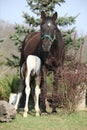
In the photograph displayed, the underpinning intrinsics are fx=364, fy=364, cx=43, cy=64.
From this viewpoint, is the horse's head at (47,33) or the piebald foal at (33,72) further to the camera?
the piebald foal at (33,72)

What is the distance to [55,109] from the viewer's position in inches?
429

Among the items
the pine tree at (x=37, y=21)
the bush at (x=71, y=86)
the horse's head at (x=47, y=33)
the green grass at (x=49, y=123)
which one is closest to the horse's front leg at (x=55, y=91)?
the bush at (x=71, y=86)

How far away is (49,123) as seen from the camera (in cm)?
891

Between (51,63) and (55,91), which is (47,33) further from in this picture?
(55,91)

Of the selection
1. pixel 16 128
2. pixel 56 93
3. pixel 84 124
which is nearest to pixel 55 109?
pixel 56 93

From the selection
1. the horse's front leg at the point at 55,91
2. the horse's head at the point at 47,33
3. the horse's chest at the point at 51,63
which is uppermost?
the horse's head at the point at 47,33

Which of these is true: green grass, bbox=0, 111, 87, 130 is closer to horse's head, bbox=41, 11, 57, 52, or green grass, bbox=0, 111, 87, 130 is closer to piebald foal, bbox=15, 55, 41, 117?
piebald foal, bbox=15, 55, 41, 117

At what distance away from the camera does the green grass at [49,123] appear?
834cm

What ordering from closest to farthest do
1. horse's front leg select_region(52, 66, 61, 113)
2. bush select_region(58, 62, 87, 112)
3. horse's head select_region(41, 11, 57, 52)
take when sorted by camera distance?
1. horse's head select_region(41, 11, 57, 52)
2. bush select_region(58, 62, 87, 112)
3. horse's front leg select_region(52, 66, 61, 113)

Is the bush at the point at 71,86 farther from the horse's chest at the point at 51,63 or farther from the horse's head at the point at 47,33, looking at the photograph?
the horse's head at the point at 47,33

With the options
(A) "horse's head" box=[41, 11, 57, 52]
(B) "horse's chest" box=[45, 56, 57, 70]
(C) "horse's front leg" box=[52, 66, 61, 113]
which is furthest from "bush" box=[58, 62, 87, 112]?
(A) "horse's head" box=[41, 11, 57, 52]

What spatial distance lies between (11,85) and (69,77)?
386 cm

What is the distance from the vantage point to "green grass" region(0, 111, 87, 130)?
27.4 ft

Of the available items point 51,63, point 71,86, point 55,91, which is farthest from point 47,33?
point 55,91
